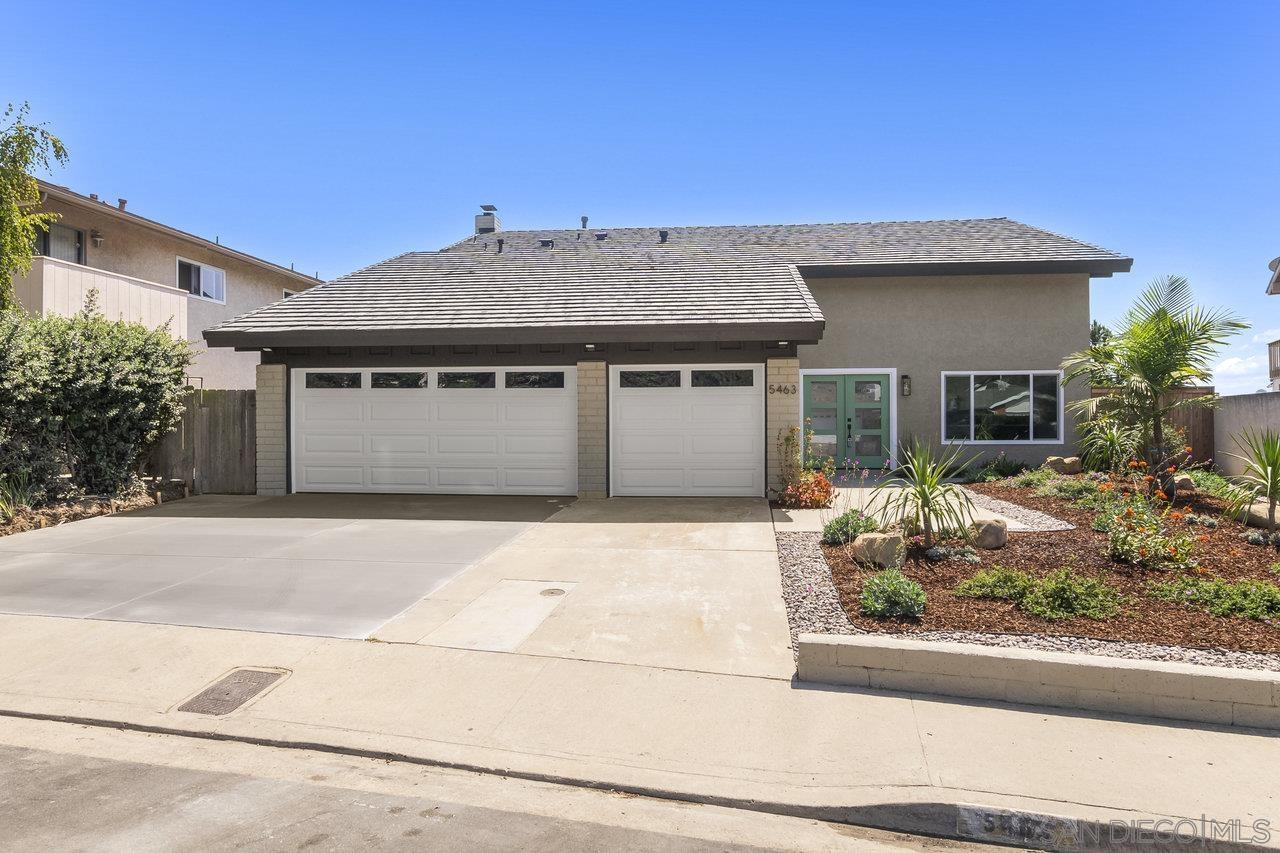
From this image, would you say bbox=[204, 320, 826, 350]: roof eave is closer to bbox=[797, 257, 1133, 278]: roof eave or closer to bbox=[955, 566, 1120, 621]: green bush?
bbox=[797, 257, 1133, 278]: roof eave

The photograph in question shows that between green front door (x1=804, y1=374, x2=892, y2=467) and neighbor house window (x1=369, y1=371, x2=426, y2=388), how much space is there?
26.6 feet

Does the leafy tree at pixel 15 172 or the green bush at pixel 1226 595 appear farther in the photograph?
the leafy tree at pixel 15 172

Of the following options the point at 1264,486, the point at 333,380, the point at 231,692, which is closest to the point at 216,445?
the point at 333,380

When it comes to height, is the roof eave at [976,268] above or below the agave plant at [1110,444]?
above

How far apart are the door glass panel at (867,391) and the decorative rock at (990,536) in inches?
341

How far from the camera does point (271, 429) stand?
1309cm

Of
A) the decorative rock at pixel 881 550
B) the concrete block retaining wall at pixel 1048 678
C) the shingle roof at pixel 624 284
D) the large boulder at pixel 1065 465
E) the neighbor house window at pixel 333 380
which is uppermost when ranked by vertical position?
the shingle roof at pixel 624 284

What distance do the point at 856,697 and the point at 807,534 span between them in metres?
4.51

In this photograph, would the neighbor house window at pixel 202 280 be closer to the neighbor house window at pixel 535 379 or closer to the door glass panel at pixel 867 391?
the neighbor house window at pixel 535 379

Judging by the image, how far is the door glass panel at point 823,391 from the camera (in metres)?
16.1

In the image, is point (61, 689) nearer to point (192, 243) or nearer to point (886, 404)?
point (886, 404)

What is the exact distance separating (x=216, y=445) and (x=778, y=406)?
1014 cm

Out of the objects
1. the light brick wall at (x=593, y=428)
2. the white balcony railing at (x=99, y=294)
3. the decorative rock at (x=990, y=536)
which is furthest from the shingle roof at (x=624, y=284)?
the decorative rock at (x=990, y=536)

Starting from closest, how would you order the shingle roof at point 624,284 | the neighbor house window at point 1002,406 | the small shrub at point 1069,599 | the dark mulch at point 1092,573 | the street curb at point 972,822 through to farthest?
1. the street curb at point 972,822
2. the dark mulch at point 1092,573
3. the small shrub at point 1069,599
4. the shingle roof at point 624,284
5. the neighbor house window at point 1002,406
